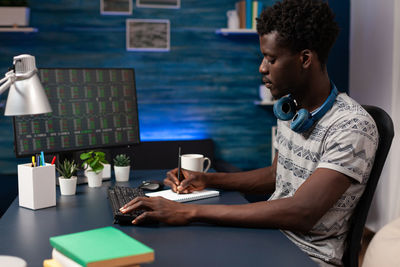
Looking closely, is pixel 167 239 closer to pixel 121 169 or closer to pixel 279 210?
pixel 279 210

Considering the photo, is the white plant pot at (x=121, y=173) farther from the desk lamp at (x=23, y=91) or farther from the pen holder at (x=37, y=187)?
the desk lamp at (x=23, y=91)

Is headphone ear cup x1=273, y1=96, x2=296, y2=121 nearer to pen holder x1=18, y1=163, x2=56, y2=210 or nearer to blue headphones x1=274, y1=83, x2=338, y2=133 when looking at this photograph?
blue headphones x1=274, y1=83, x2=338, y2=133

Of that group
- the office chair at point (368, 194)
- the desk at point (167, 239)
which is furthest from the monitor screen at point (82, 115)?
the office chair at point (368, 194)

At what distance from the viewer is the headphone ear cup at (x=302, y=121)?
1395 mm

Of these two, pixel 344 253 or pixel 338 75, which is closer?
pixel 344 253

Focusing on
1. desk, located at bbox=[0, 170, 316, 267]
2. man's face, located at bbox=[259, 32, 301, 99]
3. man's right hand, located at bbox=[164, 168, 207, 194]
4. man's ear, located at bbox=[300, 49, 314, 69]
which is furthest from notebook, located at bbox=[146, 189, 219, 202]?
man's ear, located at bbox=[300, 49, 314, 69]

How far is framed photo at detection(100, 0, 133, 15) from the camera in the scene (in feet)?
11.8

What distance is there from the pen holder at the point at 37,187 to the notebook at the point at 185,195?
1.13 feet

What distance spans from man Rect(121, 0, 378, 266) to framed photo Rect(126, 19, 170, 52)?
2.25 metres

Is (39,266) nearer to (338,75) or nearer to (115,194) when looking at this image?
(115,194)

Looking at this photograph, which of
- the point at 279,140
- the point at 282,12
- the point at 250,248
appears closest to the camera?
the point at 250,248

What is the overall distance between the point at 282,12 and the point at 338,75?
2694 millimetres

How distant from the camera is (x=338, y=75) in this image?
3.97 m

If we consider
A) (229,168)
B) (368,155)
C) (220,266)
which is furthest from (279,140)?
(229,168)
